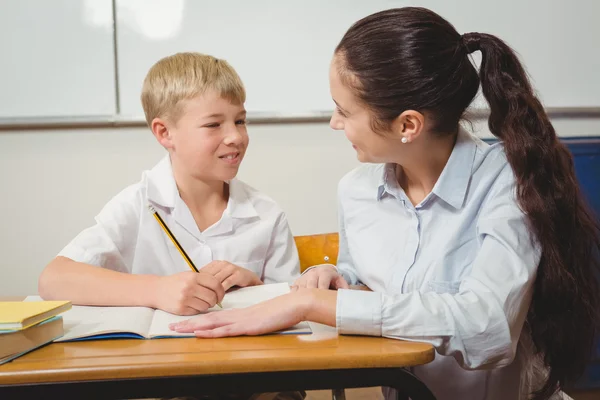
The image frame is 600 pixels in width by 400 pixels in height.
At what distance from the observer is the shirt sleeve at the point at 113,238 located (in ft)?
4.48

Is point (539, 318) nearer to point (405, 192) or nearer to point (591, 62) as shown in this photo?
point (405, 192)

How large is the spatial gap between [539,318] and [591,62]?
1.93m

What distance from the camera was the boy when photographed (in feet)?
5.05

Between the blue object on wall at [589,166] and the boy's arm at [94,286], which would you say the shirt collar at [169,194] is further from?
the blue object on wall at [589,166]

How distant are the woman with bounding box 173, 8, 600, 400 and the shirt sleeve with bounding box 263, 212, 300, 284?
0.32 m

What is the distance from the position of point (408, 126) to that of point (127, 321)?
59cm

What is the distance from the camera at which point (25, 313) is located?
0.87 m

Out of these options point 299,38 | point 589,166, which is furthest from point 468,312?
point 299,38

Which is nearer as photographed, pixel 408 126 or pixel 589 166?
pixel 408 126

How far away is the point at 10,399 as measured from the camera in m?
0.80

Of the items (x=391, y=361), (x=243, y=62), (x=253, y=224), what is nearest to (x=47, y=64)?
(x=243, y=62)

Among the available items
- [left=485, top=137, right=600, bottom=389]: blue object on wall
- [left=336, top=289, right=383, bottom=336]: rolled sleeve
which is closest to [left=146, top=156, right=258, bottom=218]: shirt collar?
[left=336, top=289, right=383, bottom=336]: rolled sleeve

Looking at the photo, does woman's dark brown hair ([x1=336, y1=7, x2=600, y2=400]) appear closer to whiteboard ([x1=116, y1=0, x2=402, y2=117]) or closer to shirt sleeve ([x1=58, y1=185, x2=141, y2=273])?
shirt sleeve ([x1=58, y1=185, x2=141, y2=273])

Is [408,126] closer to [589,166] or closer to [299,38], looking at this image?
[589,166]
